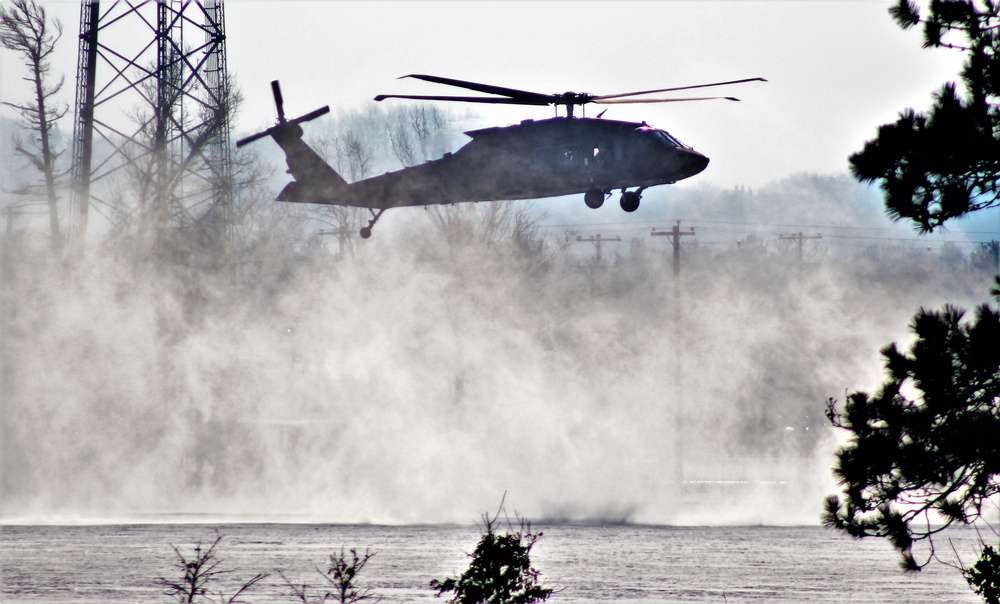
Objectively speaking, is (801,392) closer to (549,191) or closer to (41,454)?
(41,454)

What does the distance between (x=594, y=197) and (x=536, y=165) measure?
1295 millimetres

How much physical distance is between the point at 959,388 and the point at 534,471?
4568 cm

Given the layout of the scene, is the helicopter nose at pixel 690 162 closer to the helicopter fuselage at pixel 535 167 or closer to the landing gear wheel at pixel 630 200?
the helicopter fuselage at pixel 535 167

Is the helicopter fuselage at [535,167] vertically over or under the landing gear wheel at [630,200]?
over

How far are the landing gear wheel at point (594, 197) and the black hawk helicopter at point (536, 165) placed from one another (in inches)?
1.0

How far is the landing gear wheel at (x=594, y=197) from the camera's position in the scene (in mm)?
20828

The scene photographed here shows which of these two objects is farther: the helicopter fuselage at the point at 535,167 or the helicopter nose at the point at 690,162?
the helicopter nose at the point at 690,162

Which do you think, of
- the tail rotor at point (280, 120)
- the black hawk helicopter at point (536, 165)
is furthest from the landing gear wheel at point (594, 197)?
the tail rotor at point (280, 120)

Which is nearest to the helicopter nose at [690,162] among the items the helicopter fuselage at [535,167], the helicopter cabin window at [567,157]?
the helicopter fuselage at [535,167]

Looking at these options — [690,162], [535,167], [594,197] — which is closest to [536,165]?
[535,167]

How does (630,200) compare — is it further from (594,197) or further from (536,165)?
(536,165)

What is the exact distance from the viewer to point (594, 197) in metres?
21.3

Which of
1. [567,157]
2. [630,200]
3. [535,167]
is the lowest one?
[630,200]

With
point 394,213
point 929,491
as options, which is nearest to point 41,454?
point 394,213
